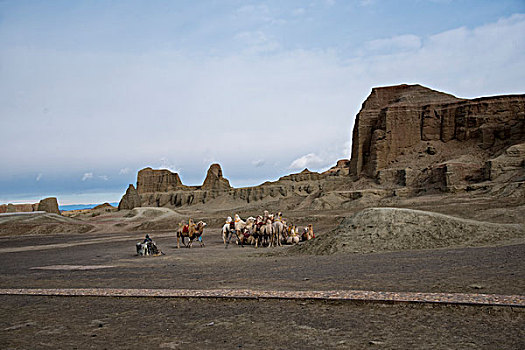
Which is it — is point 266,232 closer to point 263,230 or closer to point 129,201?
point 263,230

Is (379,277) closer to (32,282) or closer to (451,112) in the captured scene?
(32,282)

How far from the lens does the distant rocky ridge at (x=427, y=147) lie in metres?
48.5

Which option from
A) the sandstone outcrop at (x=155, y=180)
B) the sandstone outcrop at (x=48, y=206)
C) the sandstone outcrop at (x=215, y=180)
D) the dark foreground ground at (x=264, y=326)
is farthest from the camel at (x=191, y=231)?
the sandstone outcrop at (x=155, y=180)

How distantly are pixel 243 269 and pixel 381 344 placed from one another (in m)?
8.10

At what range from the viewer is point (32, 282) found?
1238 centimetres

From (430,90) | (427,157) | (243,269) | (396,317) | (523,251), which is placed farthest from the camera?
(430,90)

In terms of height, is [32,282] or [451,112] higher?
[451,112]

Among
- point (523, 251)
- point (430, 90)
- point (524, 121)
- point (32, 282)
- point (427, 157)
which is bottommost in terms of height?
point (32, 282)

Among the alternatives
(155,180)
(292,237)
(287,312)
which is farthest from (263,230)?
(155,180)

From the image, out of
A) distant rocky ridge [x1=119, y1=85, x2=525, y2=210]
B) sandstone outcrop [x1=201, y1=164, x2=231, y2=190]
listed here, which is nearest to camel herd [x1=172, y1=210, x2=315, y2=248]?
distant rocky ridge [x1=119, y1=85, x2=525, y2=210]

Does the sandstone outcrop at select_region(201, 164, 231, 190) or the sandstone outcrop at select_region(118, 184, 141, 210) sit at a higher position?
the sandstone outcrop at select_region(201, 164, 231, 190)

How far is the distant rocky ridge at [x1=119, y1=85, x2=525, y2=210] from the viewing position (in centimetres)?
4853

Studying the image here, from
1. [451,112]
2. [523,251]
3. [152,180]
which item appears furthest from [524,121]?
[152,180]

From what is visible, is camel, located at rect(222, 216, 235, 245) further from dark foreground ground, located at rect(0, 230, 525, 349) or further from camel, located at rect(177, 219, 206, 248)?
dark foreground ground, located at rect(0, 230, 525, 349)
